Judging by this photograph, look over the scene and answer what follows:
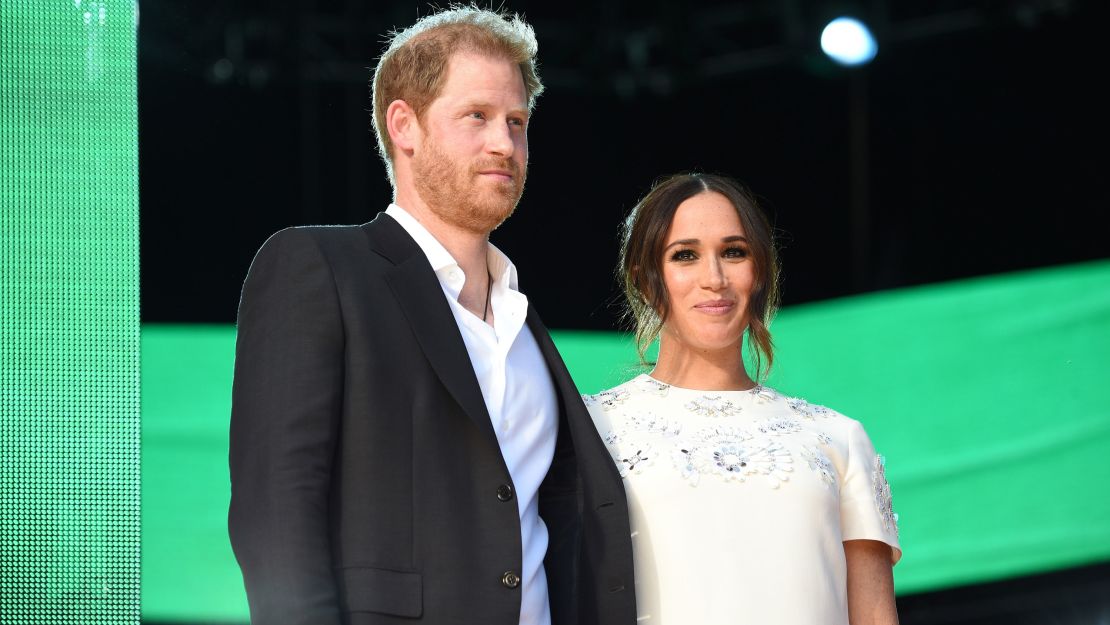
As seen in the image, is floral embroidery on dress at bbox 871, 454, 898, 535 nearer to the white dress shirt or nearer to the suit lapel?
the white dress shirt

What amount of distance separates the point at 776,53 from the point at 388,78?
262 centimetres

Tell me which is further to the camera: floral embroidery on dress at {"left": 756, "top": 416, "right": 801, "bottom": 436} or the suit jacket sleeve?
floral embroidery on dress at {"left": 756, "top": 416, "right": 801, "bottom": 436}

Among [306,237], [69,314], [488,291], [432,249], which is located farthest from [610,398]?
[69,314]

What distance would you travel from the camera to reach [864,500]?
2434mm

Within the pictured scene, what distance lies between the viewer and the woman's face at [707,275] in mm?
2486

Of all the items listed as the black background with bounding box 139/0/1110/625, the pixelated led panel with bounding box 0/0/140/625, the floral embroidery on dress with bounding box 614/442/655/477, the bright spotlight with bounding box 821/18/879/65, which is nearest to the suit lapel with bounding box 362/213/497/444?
the floral embroidery on dress with bounding box 614/442/655/477

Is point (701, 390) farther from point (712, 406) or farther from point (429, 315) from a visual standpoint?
point (429, 315)

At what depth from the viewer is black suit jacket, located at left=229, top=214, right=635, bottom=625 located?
5.56 ft

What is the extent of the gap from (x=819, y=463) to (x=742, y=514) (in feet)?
0.63

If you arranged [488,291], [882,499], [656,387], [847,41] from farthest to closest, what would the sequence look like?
[847,41] < [656,387] < [882,499] < [488,291]

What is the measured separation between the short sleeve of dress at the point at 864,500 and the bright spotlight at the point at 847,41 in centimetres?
224

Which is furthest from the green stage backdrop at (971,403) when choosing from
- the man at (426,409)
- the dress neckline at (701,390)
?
the man at (426,409)

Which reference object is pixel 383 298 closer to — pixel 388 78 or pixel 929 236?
pixel 388 78

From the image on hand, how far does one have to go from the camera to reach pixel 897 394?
4.25 meters
